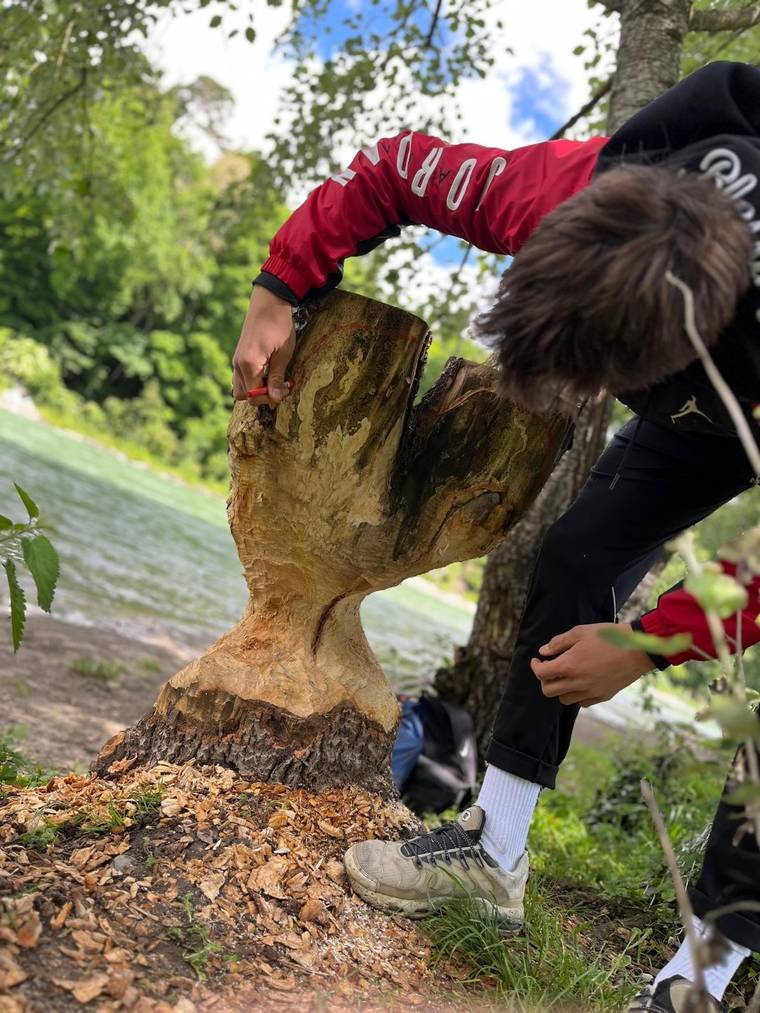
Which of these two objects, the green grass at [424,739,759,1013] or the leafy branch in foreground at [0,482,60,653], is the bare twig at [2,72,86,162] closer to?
the leafy branch in foreground at [0,482,60,653]

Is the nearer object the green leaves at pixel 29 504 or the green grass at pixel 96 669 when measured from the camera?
the green leaves at pixel 29 504

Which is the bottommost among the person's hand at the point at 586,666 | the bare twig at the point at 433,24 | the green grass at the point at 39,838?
the green grass at the point at 39,838

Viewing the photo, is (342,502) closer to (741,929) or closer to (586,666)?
(586,666)

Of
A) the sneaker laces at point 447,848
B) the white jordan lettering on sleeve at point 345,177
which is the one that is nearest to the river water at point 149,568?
the white jordan lettering on sleeve at point 345,177

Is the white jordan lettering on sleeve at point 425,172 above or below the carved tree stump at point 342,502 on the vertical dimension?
above

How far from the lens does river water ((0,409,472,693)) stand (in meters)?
6.55

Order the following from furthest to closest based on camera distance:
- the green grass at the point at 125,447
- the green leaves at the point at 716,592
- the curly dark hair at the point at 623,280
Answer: the green grass at the point at 125,447, the curly dark hair at the point at 623,280, the green leaves at the point at 716,592

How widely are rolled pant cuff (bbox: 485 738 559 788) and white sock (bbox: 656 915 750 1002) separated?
1.34 feet

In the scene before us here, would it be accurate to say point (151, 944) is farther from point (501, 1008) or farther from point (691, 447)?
point (691, 447)

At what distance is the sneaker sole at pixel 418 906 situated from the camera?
76.2 inches

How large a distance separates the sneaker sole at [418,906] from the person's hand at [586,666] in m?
0.52

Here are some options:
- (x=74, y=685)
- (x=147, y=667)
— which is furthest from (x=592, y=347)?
(x=147, y=667)

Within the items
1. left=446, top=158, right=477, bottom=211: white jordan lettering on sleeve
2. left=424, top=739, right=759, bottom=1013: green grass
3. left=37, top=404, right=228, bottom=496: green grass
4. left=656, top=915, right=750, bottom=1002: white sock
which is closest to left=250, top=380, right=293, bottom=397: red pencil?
left=446, top=158, right=477, bottom=211: white jordan lettering on sleeve

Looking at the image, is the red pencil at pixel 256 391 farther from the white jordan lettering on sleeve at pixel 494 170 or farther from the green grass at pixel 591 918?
the green grass at pixel 591 918
